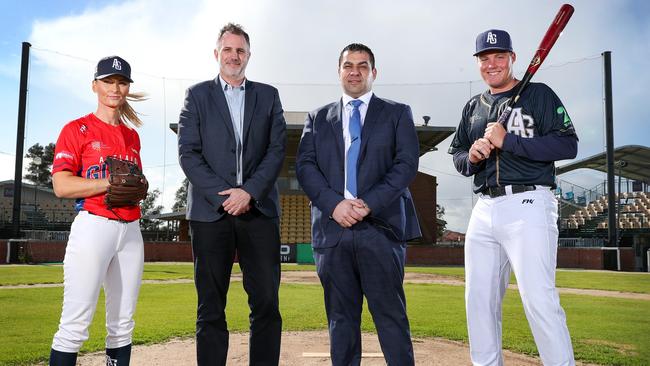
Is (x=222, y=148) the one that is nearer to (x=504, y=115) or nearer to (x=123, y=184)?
(x=123, y=184)

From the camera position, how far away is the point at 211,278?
3516 mm

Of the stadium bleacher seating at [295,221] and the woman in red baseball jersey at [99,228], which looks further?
the stadium bleacher seating at [295,221]

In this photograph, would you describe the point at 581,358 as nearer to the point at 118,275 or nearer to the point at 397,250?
the point at 397,250

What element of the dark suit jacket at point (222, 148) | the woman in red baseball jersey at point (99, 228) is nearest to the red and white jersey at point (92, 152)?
the woman in red baseball jersey at point (99, 228)

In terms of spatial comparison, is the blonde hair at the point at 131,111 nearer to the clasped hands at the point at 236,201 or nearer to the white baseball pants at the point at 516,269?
the clasped hands at the point at 236,201

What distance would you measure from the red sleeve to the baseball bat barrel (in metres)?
2.87

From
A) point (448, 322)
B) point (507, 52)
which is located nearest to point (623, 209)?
point (448, 322)

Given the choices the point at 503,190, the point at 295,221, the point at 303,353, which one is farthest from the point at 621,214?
the point at 503,190

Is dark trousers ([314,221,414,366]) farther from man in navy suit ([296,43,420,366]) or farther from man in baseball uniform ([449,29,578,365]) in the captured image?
man in baseball uniform ([449,29,578,365])

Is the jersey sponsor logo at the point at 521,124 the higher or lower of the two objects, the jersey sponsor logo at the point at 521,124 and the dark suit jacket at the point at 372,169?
the higher

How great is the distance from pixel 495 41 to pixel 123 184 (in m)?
2.70

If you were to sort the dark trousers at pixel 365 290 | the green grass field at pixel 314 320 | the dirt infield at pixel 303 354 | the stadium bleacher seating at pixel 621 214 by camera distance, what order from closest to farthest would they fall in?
the dark trousers at pixel 365 290, the dirt infield at pixel 303 354, the green grass field at pixel 314 320, the stadium bleacher seating at pixel 621 214

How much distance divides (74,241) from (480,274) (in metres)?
2.68

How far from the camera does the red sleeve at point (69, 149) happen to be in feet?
11.3
